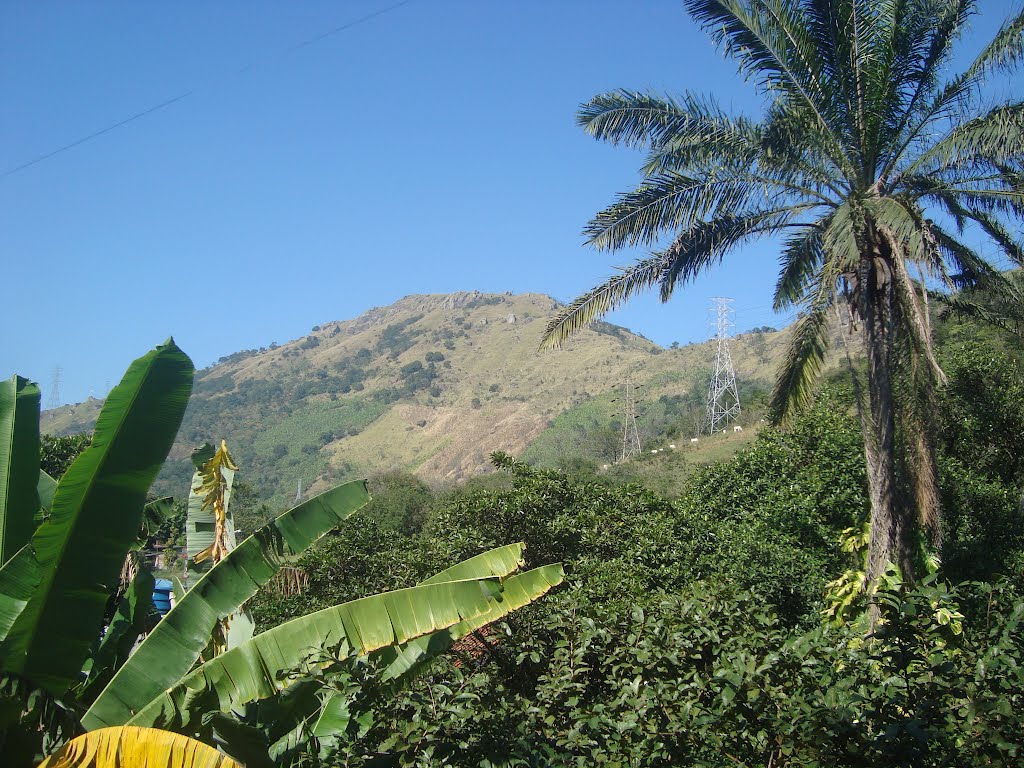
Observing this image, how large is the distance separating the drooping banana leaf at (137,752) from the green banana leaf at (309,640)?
52 cm

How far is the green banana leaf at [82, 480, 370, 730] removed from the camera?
11.9ft

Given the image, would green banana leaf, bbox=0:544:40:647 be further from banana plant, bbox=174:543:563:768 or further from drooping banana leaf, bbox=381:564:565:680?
drooping banana leaf, bbox=381:564:565:680

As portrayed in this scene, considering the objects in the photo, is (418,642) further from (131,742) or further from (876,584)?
(876,584)

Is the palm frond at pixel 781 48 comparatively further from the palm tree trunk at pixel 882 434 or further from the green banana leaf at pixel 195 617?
the green banana leaf at pixel 195 617

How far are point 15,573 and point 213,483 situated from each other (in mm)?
1777

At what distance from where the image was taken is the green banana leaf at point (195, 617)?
11.9 feet

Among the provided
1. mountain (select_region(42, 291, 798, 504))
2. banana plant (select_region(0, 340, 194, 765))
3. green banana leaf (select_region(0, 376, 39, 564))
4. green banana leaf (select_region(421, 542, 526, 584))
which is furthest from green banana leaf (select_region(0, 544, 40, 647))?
mountain (select_region(42, 291, 798, 504))

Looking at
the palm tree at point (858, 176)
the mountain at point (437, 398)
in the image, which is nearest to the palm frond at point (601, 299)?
the palm tree at point (858, 176)

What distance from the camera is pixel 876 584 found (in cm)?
719

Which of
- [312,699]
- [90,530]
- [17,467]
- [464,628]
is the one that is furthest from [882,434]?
[17,467]

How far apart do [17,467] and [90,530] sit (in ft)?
2.29

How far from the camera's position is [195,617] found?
384cm

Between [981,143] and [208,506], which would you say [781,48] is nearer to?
[981,143]

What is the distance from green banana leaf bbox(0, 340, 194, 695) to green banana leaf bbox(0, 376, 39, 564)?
528 mm
